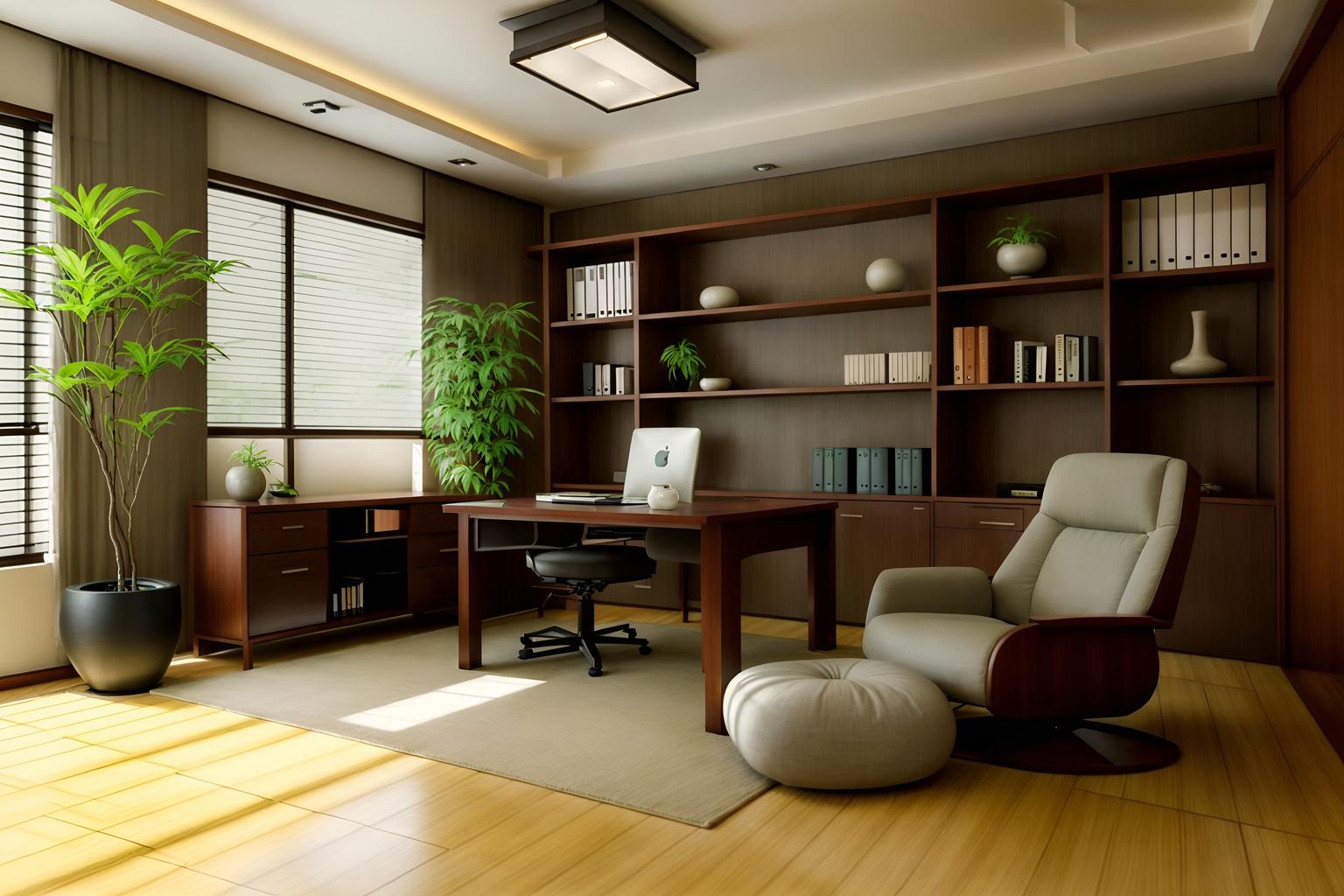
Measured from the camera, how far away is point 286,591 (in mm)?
4387

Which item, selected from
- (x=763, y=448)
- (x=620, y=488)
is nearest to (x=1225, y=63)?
(x=763, y=448)

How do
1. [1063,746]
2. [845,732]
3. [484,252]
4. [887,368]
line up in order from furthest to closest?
1. [484,252]
2. [887,368]
3. [1063,746]
4. [845,732]

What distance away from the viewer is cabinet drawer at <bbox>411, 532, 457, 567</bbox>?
198 inches

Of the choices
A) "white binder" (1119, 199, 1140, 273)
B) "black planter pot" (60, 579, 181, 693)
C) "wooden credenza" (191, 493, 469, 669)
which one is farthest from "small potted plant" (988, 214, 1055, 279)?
"black planter pot" (60, 579, 181, 693)

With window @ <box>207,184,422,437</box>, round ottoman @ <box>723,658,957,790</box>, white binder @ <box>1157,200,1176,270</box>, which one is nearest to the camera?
round ottoman @ <box>723,658,957,790</box>

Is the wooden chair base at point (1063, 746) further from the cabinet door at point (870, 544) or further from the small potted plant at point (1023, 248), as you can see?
the small potted plant at point (1023, 248)

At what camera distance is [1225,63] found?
4074mm

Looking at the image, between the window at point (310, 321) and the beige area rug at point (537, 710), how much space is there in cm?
138

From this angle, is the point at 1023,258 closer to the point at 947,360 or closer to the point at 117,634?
the point at 947,360

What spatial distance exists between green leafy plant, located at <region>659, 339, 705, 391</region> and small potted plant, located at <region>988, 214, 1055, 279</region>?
6.29ft

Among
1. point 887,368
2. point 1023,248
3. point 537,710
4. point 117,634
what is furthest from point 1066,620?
point 117,634

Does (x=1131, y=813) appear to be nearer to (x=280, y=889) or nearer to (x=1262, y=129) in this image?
(x=280, y=889)

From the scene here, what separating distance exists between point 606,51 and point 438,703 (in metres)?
2.81

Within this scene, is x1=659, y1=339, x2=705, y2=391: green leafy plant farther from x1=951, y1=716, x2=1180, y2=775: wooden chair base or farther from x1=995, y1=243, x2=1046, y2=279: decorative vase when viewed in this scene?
x1=951, y1=716, x2=1180, y2=775: wooden chair base
